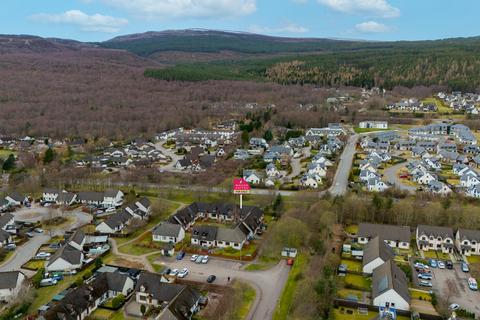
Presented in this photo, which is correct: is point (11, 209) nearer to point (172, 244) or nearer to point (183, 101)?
point (172, 244)

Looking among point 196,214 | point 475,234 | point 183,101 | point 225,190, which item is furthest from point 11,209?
point 183,101

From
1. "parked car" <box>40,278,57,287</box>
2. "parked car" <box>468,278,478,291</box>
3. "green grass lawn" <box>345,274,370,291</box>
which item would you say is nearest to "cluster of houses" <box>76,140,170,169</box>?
"parked car" <box>40,278,57,287</box>

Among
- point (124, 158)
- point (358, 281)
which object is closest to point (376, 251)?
point (358, 281)

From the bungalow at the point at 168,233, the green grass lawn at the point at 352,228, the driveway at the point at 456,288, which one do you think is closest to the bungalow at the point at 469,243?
the driveway at the point at 456,288

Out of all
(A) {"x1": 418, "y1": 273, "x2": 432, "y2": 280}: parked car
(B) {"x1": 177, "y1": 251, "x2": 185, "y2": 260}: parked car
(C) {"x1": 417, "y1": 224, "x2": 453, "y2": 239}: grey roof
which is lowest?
(B) {"x1": 177, "y1": 251, "x2": 185, "y2": 260}: parked car

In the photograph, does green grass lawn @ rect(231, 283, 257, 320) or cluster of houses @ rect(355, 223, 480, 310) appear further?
cluster of houses @ rect(355, 223, 480, 310)

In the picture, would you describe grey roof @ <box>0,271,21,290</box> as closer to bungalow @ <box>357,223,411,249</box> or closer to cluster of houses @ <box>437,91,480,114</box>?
bungalow @ <box>357,223,411,249</box>
